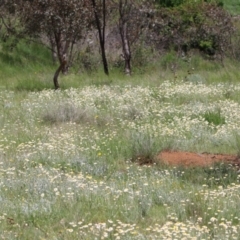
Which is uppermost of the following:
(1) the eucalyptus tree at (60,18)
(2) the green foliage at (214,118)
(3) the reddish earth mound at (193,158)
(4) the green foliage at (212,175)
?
(1) the eucalyptus tree at (60,18)

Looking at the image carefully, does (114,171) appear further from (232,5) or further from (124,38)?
(232,5)

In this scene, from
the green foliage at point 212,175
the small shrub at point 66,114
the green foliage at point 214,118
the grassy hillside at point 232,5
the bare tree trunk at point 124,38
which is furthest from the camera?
the grassy hillside at point 232,5

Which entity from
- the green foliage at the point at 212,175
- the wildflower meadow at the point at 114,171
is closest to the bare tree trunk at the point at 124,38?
the wildflower meadow at the point at 114,171

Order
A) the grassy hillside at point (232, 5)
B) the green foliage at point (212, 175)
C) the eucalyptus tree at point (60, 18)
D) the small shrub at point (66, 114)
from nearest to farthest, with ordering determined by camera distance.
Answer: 1. the green foliage at point (212, 175)
2. the small shrub at point (66, 114)
3. the eucalyptus tree at point (60, 18)
4. the grassy hillside at point (232, 5)

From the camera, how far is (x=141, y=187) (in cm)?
638

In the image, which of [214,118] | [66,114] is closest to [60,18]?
[66,114]

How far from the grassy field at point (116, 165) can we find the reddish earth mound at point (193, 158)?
0.51 feet

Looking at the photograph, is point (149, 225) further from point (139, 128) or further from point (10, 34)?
point (10, 34)

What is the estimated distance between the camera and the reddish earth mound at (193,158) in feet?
25.8

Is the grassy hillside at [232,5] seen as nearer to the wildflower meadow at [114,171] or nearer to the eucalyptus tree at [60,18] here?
the eucalyptus tree at [60,18]

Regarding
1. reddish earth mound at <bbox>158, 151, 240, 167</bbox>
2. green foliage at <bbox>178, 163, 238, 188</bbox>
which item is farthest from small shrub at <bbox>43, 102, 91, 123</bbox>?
green foliage at <bbox>178, 163, 238, 188</bbox>

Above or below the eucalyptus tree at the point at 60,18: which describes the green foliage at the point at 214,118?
below

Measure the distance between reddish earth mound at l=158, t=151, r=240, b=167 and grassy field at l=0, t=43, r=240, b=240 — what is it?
155 mm

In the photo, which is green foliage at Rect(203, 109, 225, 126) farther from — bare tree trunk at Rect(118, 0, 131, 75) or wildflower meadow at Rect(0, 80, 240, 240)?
bare tree trunk at Rect(118, 0, 131, 75)
